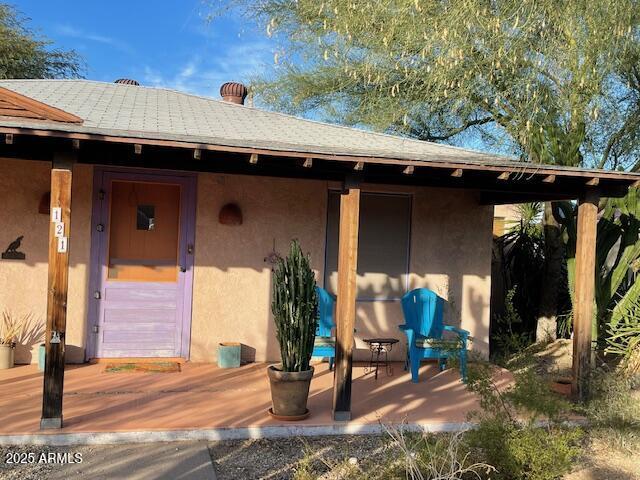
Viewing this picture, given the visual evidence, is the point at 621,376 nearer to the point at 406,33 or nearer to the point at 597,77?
the point at 597,77

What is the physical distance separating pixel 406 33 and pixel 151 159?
318 cm

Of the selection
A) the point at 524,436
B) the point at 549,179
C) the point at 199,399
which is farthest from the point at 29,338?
the point at 549,179

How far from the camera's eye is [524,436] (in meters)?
3.65

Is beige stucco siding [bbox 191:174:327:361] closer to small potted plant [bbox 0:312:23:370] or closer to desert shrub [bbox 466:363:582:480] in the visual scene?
small potted plant [bbox 0:312:23:370]

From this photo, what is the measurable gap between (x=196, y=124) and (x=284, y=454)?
3494 millimetres

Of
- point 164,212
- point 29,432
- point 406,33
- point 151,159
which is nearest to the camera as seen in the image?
point 29,432

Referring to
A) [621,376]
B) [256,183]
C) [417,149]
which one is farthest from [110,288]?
[621,376]

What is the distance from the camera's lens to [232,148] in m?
4.61

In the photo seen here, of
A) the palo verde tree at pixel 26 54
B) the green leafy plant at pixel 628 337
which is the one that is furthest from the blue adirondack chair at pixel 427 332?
the palo verde tree at pixel 26 54

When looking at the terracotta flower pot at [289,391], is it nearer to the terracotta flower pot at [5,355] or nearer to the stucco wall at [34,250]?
the stucco wall at [34,250]

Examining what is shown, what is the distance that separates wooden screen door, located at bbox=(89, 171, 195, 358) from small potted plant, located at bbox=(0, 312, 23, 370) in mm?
811

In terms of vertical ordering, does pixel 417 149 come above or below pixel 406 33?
below

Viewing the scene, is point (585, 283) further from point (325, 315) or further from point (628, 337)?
point (325, 315)

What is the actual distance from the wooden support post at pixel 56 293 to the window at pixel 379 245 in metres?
3.47
